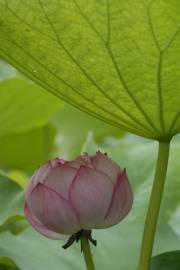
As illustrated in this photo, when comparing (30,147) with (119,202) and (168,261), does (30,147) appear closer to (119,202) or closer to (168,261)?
(168,261)

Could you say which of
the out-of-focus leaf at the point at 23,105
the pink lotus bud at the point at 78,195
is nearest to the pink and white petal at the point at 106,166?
the pink lotus bud at the point at 78,195

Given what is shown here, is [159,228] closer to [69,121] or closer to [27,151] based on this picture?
[27,151]

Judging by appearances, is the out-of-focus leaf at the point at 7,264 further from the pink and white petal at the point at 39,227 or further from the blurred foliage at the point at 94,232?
the pink and white petal at the point at 39,227

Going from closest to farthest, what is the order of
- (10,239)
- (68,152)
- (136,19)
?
(136,19), (10,239), (68,152)

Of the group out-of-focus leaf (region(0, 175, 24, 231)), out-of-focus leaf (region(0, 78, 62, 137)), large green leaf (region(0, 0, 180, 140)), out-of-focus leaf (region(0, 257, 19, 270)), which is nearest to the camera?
large green leaf (region(0, 0, 180, 140))

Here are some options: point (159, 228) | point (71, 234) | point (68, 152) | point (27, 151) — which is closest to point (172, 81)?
point (71, 234)

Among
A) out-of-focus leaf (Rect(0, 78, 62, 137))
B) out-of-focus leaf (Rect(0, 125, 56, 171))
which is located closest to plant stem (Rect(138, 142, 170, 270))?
out-of-focus leaf (Rect(0, 78, 62, 137))

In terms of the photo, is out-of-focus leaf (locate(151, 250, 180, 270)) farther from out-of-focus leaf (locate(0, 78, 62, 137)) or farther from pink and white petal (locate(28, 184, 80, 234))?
out-of-focus leaf (locate(0, 78, 62, 137))
